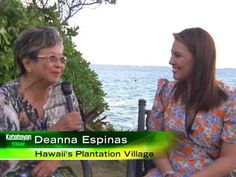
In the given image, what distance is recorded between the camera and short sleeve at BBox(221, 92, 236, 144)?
2.87m

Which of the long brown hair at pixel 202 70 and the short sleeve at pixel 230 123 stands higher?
the long brown hair at pixel 202 70

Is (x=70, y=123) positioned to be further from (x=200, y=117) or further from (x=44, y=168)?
(x=200, y=117)

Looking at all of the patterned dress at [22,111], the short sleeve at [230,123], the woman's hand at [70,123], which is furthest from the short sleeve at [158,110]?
the woman's hand at [70,123]

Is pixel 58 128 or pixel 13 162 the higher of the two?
pixel 58 128

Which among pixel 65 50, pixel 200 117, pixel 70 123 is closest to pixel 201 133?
pixel 200 117

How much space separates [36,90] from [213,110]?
1.13 meters

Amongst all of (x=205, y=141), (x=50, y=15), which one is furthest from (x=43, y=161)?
(x=50, y=15)

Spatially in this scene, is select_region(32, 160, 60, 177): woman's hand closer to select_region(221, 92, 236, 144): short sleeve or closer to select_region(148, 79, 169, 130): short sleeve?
select_region(148, 79, 169, 130): short sleeve

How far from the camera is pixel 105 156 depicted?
2670 millimetres

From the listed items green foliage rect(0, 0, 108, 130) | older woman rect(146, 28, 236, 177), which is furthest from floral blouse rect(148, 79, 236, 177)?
green foliage rect(0, 0, 108, 130)

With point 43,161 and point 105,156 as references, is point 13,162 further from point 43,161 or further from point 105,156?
point 105,156

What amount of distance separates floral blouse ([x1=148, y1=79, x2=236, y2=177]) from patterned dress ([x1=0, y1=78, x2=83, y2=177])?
0.69 m

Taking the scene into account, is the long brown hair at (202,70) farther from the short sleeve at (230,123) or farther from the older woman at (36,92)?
the older woman at (36,92)

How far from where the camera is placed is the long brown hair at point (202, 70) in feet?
9.62
